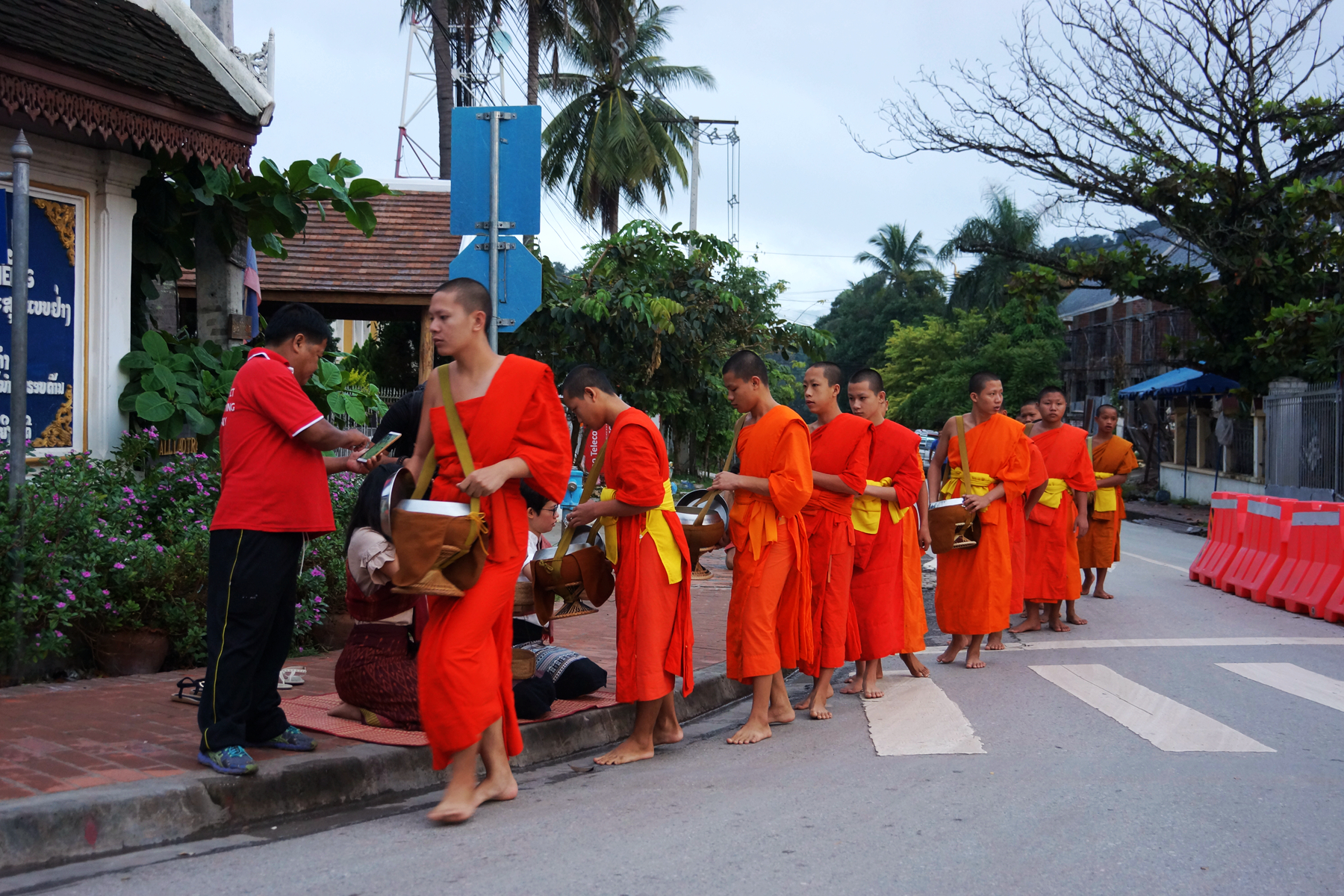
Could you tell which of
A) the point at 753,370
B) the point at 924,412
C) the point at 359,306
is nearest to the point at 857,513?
the point at 753,370

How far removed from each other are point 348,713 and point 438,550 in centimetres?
178

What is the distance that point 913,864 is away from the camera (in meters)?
3.79

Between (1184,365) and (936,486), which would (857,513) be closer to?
A: (936,486)

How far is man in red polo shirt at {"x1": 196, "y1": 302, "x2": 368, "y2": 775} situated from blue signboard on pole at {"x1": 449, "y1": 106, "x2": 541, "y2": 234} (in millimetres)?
2569

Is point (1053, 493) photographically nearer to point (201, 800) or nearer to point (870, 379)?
point (870, 379)

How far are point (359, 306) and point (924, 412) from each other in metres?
37.8

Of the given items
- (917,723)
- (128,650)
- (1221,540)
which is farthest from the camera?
(1221,540)

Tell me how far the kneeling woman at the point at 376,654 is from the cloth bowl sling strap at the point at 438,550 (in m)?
0.77

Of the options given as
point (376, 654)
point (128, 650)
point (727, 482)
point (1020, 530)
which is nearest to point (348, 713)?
point (376, 654)

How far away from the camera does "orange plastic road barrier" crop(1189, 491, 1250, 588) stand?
12117 mm

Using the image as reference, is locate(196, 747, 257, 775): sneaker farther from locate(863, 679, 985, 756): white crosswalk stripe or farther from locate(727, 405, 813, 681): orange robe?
locate(863, 679, 985, 756): white crosswalk stripe

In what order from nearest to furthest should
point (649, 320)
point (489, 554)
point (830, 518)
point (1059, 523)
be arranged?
point (489, 554)
point (830, 518)
point (1059, 523)
point (649, 320)

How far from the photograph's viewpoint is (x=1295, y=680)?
7.19 metres

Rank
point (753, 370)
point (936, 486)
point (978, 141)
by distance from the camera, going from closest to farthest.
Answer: point (753, 370), point (936, 486), point (978, 141)
